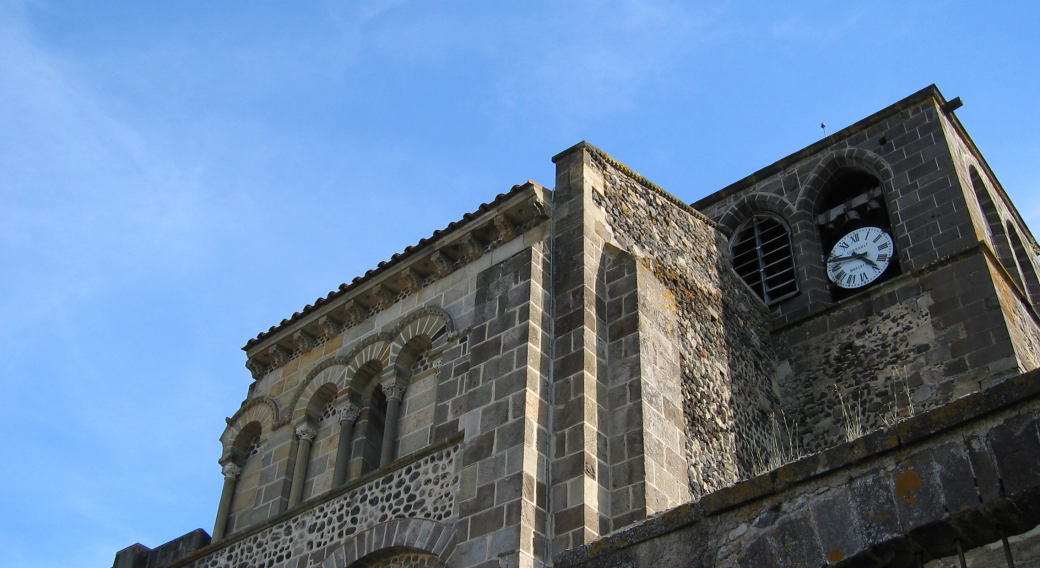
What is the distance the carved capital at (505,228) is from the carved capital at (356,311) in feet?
6.74

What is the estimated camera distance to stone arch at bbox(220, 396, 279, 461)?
42.6 ft

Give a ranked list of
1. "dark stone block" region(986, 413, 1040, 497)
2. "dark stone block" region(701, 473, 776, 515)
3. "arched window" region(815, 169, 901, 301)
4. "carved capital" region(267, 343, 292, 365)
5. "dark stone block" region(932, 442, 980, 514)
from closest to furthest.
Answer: "dark stone block" region(986, 413, 1040, 497), "dark stone block" region(932, 442, 980, 514), "dark stone block" region(701, 473, 776, 515), "carved capital" region(267, 343, 292, 365), "arched window" region(815, 169, 901, 301)

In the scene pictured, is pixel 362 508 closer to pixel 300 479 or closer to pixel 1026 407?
pixel 300 479

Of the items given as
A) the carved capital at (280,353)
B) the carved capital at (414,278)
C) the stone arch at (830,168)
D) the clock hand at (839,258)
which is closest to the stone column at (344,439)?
the carved capital at (414,278)

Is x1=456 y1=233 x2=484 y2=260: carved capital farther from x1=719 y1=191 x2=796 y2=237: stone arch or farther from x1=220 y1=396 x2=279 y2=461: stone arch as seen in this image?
x1=719 y1=191 x2=796 y2=237: stone arch

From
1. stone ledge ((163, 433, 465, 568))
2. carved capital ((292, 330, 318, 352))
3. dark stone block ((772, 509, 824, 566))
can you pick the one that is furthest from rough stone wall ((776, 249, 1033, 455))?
dark stone block ((772, 509, 824, 566))

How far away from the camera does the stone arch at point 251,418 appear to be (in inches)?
511

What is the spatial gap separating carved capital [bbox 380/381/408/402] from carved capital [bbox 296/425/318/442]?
1127 mm

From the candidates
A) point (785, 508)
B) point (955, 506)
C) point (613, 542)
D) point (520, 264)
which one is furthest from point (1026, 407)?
point (520, 264)

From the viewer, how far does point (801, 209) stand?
1688 cm

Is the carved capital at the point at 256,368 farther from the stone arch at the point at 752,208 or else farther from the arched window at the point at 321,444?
the stone arch at the point at 752,208

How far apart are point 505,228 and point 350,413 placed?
8.56 ft

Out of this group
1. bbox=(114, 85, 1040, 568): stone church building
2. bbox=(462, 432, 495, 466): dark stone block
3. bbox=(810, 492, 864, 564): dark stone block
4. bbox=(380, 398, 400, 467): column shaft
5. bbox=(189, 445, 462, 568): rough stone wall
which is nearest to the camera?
bbox=(810, 492, 864, 564): dark stone block

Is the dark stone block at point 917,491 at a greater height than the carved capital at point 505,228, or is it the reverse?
the carved capital at point 505,228
